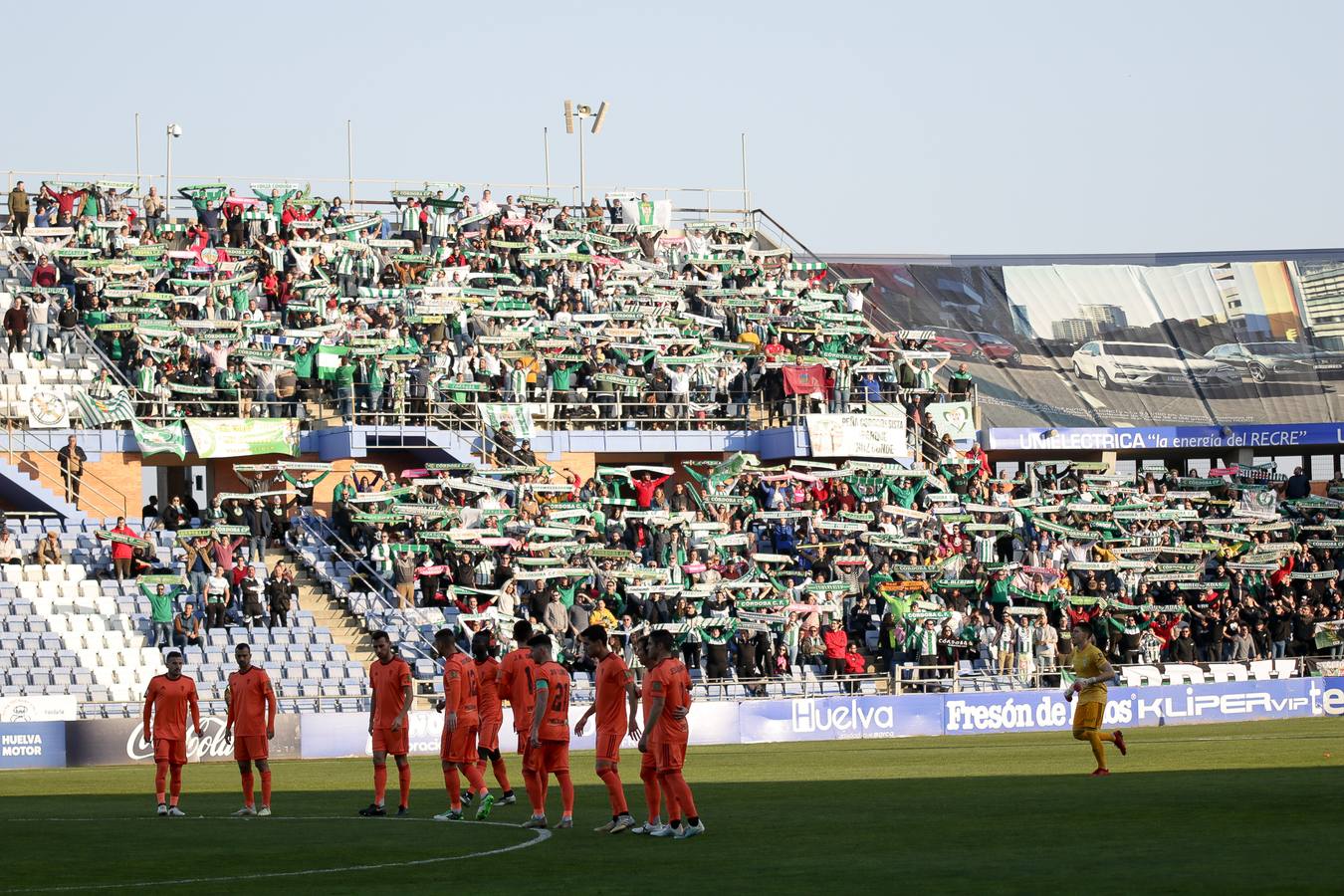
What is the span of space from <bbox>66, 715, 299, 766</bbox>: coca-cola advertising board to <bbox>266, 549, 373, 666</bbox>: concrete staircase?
187 inches

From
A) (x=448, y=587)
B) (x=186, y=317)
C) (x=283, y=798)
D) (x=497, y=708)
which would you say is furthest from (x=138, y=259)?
(x=497, y=708)

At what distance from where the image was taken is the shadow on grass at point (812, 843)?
44.6ft

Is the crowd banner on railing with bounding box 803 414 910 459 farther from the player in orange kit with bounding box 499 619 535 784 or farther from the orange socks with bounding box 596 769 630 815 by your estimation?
the orange socks with bounding box 596 769 630 815

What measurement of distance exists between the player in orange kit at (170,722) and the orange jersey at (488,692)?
10.8ft

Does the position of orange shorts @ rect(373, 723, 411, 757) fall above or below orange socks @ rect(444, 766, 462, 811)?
above

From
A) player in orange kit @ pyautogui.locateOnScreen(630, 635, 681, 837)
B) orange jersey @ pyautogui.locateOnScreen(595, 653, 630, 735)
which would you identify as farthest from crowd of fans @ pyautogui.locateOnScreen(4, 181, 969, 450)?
player in orange kit @ pyautogui.locateOnScreen(630, 635, 681, 837)

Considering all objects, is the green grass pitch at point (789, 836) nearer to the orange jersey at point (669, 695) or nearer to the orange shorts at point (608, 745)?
the orange shorts at point (608, 745)

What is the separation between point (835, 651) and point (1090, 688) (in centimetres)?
1536

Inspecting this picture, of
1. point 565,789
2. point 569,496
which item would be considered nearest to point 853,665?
point 569,496

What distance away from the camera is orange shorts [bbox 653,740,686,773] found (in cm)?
1661

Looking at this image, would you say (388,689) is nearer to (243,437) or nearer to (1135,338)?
(243,437)

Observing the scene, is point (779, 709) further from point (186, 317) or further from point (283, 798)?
point (186, 317)

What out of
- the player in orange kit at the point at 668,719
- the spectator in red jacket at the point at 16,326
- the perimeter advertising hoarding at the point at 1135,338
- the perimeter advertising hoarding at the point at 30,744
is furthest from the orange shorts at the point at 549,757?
the perimeter advertising hoarding at the point at 1135,338

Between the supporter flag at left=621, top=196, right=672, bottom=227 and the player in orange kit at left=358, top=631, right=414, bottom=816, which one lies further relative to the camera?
the supporter flag at left=621, top=196, right=672, bottom=227
